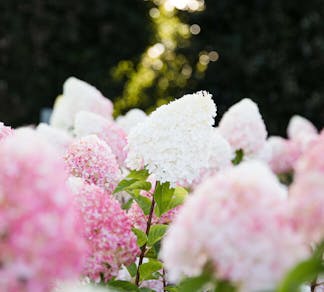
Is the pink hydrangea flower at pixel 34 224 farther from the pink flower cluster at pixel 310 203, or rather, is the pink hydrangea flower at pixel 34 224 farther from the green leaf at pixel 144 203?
the green leaf at pixel 144 203

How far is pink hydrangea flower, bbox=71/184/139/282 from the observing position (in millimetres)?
1224

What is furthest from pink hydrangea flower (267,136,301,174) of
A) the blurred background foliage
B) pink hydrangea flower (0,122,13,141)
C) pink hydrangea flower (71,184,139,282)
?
the blurred background foliage

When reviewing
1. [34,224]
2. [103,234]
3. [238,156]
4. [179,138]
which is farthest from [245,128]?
[34,224]

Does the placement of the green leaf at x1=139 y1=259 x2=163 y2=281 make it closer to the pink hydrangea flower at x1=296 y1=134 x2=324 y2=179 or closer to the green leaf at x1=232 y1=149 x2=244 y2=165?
the pink hydrangea flower at x1=296 y1=134 x2=324 y2=179

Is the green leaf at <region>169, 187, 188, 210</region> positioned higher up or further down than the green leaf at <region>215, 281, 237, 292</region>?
higher up

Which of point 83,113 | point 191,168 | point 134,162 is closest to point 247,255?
point 191,168

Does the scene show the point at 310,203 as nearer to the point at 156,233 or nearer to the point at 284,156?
the point at 156,233

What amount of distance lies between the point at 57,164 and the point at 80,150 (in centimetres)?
83

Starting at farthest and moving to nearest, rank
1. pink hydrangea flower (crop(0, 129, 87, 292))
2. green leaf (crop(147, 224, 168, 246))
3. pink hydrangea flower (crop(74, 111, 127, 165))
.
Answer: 1. pink hydrangea flower (crop(74, 111, 127, 165))
2. green leaf (crop(147, 224, 168, 246))
3. pink hydrangea flower (crop(0, 129, 87, 292))

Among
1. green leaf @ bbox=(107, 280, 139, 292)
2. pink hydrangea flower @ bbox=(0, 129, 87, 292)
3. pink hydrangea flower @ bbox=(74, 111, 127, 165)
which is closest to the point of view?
pink hydrangea flower @ bbox=(0, 129, 87, 292)

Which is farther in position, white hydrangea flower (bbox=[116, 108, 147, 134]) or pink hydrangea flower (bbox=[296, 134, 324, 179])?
white hydrangea flower (bbox=[116, 108, 147, 134])

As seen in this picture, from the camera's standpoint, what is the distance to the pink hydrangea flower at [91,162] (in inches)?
66.6

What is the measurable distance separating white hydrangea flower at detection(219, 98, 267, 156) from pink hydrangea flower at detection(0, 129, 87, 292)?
7.05ft

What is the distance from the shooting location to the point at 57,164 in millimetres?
875
